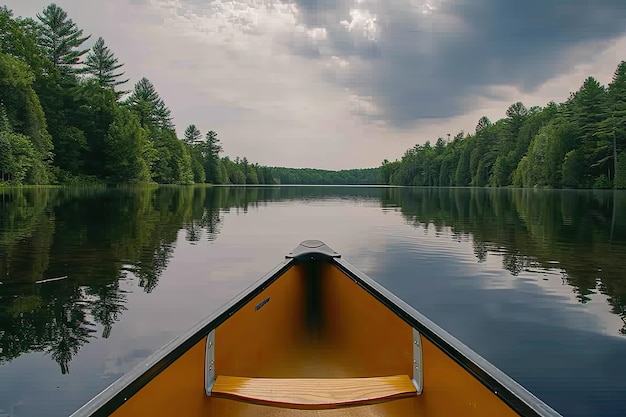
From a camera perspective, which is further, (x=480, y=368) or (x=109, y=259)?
(x=109, y=259)

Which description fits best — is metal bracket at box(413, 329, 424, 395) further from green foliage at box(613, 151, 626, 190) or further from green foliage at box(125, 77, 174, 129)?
green foliage at box(125, 77, 174, 129)

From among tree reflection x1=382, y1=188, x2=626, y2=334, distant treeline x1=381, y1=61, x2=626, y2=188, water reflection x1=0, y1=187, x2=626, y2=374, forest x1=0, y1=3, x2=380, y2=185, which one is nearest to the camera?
water reflection x1=0, y1=187, x2=626, y2=374

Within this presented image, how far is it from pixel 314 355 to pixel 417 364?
194 cm

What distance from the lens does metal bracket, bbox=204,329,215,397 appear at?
3154 mm

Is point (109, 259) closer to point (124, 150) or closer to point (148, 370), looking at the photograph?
point (148, 370)

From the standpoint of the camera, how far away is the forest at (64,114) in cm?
4566

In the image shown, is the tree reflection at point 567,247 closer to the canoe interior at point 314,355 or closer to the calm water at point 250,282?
the calm water at point 250,282

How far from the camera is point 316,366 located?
15.6ft

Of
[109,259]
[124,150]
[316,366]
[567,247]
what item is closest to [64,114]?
[124,150]

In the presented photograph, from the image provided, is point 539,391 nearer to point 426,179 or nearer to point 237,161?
point 426,179

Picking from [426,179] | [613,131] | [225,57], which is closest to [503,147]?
[613,131]

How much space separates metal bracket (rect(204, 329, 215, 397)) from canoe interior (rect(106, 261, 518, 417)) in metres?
0.06

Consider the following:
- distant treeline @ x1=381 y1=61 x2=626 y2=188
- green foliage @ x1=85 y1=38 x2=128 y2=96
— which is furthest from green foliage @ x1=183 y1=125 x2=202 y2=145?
distant treeline @ x1=381 y1=61 x2=626 y2=188

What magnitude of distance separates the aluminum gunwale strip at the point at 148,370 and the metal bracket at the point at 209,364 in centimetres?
11
